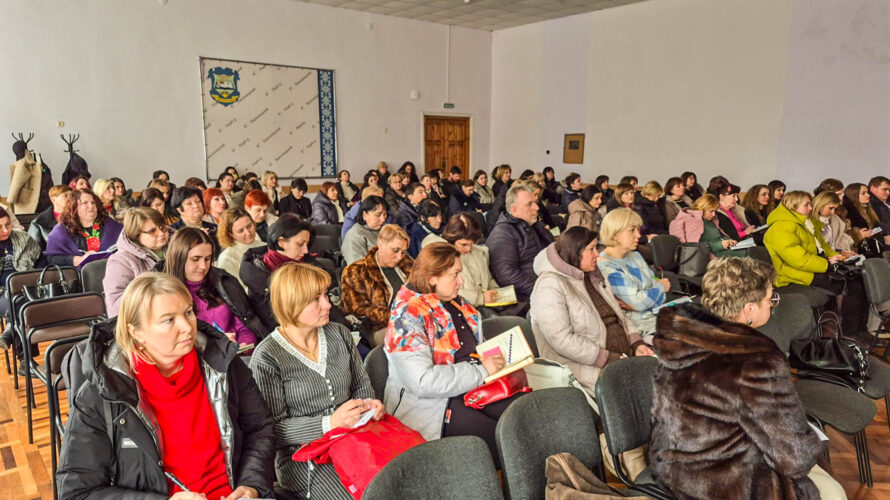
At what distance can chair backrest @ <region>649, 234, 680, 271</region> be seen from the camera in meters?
5.34

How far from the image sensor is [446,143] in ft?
46.4

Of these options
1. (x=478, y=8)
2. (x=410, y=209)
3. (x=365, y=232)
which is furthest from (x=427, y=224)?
(x=478, y=8)

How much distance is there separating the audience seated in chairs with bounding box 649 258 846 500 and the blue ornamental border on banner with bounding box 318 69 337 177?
1079 cm

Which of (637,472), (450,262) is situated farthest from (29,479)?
(637,472)

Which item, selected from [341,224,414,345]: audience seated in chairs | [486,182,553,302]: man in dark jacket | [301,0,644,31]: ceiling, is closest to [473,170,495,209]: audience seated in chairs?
[301,0,644,31]: ceiling

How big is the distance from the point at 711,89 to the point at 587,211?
561 centimetres

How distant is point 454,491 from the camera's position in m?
1.65

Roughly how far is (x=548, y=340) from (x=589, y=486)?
1.31 metres

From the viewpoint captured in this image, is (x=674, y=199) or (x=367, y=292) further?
(x=674, y=199)

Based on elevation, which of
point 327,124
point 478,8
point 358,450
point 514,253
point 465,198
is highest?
point 478,8

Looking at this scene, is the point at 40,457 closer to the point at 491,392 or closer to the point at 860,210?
the point at 491,392

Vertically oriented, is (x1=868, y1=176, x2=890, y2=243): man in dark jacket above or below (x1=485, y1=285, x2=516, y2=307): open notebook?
above

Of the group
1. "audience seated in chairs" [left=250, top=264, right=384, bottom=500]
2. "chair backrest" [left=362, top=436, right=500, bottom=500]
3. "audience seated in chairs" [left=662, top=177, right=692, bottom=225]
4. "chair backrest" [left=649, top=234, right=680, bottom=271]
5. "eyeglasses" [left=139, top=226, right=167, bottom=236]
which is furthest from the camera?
"audience seated in chairs" [left=662, top=177, right=692, bottom=225]

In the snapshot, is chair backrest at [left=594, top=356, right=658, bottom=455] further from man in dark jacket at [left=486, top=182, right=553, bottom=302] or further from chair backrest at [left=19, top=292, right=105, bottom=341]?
chair backrest at [left=19, top=292, right=105, bottom=341]
